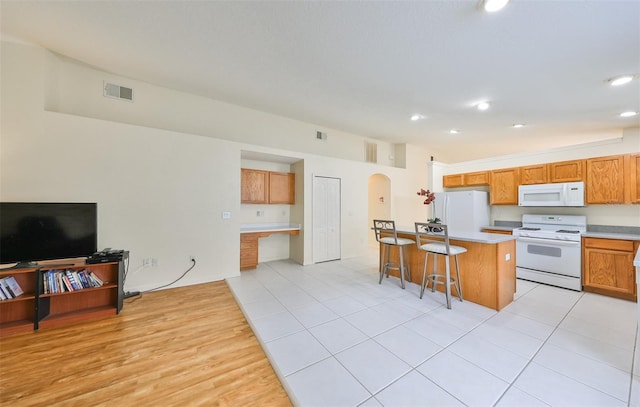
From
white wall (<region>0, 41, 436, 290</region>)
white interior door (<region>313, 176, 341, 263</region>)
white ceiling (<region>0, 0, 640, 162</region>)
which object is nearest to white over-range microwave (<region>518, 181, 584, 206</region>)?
white ceiling (<region>0, 0, 640, 162</region>)

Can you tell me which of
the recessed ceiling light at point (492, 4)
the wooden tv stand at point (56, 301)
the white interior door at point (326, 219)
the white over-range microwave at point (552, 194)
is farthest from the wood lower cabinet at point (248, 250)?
the white over-range microwave at point (552, 194)

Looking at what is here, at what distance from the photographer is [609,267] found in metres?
3.25

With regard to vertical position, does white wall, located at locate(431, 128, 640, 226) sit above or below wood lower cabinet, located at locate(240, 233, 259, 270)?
above

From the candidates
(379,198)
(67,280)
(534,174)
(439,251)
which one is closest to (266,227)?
(67,280)

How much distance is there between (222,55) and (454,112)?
3986mm

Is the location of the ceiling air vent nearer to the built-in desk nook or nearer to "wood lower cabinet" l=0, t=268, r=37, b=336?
"wood lower cabinet" l=0, t=268, r=37, b=336

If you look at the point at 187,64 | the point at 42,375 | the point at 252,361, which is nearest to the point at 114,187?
the point at 187,64

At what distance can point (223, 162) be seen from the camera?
3.95 metres

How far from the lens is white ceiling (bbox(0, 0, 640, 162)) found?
2066 millimetres

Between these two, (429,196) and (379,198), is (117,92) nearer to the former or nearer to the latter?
(429,196)

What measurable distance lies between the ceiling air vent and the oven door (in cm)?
696

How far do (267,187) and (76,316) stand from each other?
3.26 m

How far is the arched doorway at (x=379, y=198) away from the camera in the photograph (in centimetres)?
641

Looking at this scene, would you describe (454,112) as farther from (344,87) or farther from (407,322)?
(407,322)
